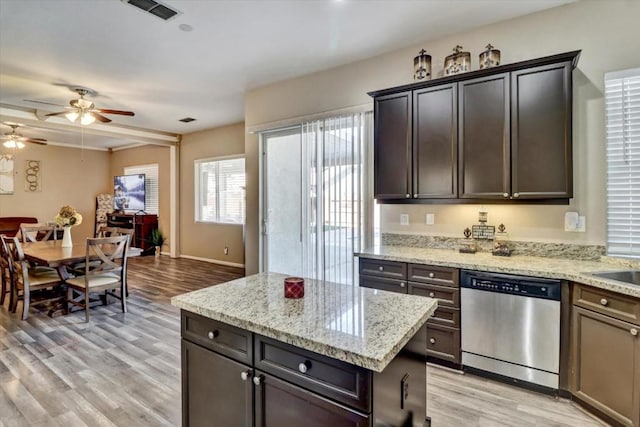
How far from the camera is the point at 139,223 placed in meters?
8.35

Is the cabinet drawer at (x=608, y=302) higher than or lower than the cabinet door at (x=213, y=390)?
higher

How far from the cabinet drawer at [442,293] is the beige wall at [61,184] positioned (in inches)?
387

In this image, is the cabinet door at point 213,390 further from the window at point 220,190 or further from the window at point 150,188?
the window at point 150,188

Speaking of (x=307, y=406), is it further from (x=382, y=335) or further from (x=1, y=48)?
(x=1, y=48)

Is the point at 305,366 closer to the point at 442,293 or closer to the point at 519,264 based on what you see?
the point at 442,293

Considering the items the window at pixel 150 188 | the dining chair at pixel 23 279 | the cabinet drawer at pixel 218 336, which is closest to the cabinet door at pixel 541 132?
the cabinet drawer at pixel 218 336

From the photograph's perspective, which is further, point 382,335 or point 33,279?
point 33,279

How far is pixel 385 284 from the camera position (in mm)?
2957

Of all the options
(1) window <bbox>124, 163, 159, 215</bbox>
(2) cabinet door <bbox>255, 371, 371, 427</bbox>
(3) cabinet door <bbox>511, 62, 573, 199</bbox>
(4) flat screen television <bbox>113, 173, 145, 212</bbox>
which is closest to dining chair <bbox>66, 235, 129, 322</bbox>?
(2) cabinet door <bbox>255, 371, 371, 427</bbox>

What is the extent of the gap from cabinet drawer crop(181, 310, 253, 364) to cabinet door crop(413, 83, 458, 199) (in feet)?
7.07

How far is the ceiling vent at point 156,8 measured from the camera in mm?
2676

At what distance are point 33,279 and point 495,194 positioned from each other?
5178 millimetres

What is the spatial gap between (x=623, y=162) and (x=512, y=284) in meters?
1.27

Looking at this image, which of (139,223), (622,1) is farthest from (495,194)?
(139,223)
